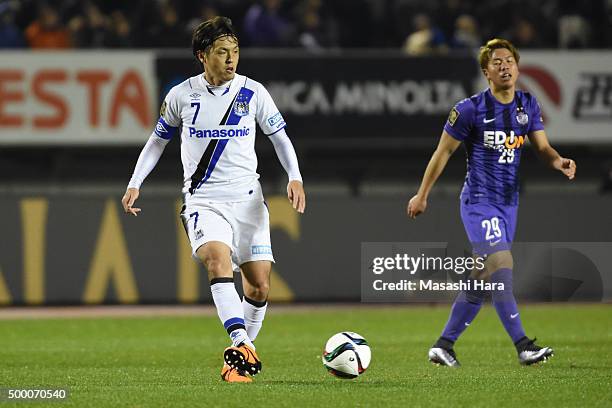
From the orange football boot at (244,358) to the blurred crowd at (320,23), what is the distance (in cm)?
1009

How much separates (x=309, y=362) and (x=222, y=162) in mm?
2309

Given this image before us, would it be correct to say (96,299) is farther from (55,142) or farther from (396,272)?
(396,272)

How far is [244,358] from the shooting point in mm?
7582

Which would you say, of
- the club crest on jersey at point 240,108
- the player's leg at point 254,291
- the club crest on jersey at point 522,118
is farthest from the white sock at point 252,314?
the club crest on jersey at point 522,118

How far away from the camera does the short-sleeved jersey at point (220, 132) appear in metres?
8.03

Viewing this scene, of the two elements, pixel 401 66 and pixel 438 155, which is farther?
pixel 401 66

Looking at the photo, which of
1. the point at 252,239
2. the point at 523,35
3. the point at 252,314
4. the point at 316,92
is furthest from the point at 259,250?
the point at 523,35

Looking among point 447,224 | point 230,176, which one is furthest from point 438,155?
point 447,224

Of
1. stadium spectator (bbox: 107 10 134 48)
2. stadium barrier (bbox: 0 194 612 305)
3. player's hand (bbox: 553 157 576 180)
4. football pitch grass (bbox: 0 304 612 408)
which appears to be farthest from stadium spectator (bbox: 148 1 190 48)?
player's hand (bbox: 553 157 576 180)

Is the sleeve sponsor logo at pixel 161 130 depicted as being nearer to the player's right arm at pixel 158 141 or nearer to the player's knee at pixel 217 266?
the player's right arm at pixel 158 141

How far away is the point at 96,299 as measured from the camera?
1597 cm

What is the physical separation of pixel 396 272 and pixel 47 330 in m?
5.43

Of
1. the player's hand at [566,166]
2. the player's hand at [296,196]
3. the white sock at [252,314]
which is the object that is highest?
the player's hand at [566,166]

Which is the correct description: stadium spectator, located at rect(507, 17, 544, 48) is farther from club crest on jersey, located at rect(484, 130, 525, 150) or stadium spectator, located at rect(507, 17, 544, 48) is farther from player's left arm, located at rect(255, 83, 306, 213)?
player's left arm, located at rect(255, 83, 306, 213)
